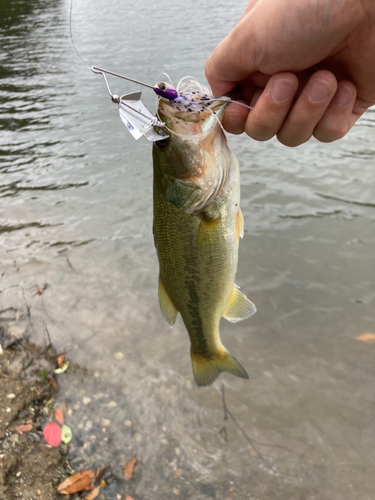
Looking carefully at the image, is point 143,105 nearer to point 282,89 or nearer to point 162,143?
point 162,143

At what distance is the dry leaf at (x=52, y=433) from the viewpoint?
3.53 meters

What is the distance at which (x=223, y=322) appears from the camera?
16.2 feet

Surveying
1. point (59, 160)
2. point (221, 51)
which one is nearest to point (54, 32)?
point (59, 160)

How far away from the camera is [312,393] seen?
4055 millimetres

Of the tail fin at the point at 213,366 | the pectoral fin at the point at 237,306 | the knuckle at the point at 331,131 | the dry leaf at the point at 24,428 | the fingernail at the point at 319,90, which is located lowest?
the dry leaf at the point at 24,428

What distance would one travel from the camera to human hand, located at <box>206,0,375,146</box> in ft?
5.71

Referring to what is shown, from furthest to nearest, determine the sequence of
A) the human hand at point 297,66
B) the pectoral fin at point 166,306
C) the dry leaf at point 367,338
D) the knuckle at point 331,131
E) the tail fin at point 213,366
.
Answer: the dry leaf at point 367,338
the tail fin at point 213,366
the pectoral fin at point 166,306
the knuckle at point 331,131
the human hand at point 297,66

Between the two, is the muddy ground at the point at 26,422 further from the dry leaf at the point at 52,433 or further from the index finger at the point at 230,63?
the index finger at the point at 230,63

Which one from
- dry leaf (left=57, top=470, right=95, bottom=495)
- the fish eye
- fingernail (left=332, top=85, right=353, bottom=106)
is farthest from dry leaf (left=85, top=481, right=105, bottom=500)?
fingernail (left=332, top=85, right=353, bottom=106)

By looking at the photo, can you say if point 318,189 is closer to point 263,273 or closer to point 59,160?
point 263,273

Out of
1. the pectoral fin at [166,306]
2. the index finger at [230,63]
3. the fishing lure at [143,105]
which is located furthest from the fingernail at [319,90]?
the pectoral fin at [166,306]

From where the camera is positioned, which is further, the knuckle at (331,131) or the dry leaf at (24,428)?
the dry leaf at (24,428)

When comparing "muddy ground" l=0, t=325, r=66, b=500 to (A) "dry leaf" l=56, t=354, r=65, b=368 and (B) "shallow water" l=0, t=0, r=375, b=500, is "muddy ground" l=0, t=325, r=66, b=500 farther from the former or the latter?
(B) "shallow water" l=0, t=0, r=375, b=500

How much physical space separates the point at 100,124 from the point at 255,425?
930 centimetres
